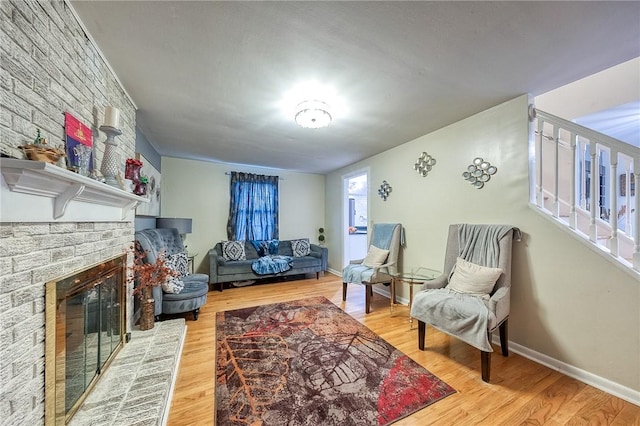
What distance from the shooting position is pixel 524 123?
Result: 2182mm

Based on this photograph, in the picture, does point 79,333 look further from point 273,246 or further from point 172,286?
point 273,246

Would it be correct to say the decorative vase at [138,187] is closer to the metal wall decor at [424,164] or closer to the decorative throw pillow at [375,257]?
the decorative throw pillow at [375,257]

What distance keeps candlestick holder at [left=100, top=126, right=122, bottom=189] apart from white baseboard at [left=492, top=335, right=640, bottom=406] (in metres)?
3.62

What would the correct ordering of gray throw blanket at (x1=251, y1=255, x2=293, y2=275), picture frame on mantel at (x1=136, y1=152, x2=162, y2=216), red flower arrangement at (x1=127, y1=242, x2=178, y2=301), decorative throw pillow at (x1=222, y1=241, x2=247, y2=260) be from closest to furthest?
1. red flower arrangement at (x1=127, y1=242, x2=178, y2=301)
2. picture frame on mantel at (x1=136, y1=152, x2=162, y2=216)
3. gray throw blanket at (x1=251, y1=255, x2=293, y2=275)
4. decorative throw pillow at (x1=222, y1=241, x2=247, y2=260)

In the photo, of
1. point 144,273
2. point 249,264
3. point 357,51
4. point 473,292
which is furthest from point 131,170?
point 473,292

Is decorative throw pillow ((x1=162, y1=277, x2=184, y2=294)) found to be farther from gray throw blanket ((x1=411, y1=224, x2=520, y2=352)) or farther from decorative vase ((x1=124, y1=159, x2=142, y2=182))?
gray throw blanket ((x1=411, y1=224, x2=520, y2=352))

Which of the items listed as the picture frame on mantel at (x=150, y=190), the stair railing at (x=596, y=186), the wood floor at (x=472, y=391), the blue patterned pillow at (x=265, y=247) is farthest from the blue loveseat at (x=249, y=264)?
the stair railing at (x=596, y=186)

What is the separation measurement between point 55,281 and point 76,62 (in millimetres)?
1221

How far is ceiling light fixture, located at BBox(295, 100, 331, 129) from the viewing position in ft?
7.36


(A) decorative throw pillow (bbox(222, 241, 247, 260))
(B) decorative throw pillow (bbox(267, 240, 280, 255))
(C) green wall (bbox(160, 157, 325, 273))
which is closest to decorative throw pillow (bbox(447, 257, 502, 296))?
(B) decorative throw pillow (bbox(267, 240, 280, 255))

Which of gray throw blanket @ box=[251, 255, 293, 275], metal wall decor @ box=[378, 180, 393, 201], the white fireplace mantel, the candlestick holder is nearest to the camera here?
the white fireplace mantel

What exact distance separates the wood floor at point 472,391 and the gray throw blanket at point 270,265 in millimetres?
1560

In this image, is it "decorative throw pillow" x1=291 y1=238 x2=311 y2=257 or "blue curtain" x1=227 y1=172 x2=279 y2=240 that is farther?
"decorative throw pillow" x1=291 y1=238 x2=311 y2=257

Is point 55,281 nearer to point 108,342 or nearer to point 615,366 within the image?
point 108,342
